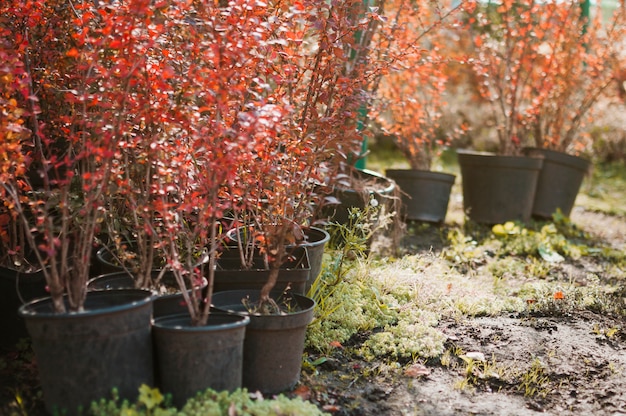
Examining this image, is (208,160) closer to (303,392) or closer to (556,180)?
(303,392)

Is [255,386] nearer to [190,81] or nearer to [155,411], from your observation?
[155,411]

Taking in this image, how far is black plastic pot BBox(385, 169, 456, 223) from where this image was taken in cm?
594

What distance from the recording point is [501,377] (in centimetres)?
301

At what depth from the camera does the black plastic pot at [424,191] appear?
234 inches

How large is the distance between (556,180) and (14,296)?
16.5ft

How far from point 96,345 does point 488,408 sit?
150 cm

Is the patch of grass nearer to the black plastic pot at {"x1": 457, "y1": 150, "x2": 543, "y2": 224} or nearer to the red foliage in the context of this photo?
the red foliage

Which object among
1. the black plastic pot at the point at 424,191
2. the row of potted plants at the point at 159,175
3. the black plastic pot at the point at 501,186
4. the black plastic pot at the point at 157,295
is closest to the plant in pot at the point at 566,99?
the black plastic pot at the point at 501,186

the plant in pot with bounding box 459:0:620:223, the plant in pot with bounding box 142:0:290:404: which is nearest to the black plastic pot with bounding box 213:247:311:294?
the plant in pot with bounding box 142:0:290:404

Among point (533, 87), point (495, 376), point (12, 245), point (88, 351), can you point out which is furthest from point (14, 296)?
point (533, 87)

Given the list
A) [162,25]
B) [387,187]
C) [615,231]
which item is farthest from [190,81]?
[615,231]

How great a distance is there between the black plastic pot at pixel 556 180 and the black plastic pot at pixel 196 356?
4.76m

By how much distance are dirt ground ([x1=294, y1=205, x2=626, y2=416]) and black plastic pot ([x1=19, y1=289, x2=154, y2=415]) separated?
29.2 inches

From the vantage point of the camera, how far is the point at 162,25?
2.60 meters
